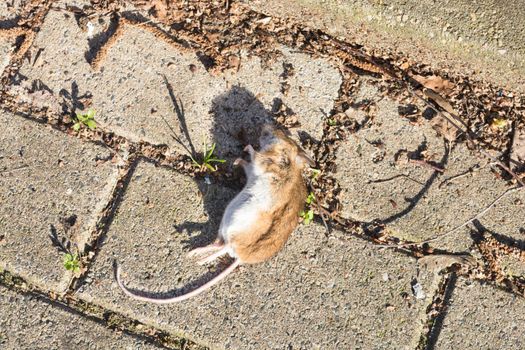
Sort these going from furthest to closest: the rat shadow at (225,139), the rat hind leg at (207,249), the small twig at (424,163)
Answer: the small twig at (424,163) → the rat shadow at (225,139) → the rat hind leg at (207,249)

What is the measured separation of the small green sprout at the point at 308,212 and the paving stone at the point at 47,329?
1206 mm

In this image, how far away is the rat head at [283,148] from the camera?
355 cm

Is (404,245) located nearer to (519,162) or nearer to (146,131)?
(519,162)

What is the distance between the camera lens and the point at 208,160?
371 cm

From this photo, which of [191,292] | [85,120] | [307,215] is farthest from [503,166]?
[85,120]

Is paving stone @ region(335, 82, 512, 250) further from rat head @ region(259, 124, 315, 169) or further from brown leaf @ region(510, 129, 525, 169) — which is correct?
rat head @ region(259, 124, 315, 169)

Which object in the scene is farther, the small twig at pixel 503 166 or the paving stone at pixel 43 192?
the small twig at pixel 503 166

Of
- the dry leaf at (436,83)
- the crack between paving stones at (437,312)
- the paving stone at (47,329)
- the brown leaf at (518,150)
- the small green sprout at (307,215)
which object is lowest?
the paving stone at (47,329)

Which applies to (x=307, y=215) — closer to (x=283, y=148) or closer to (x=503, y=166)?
(x=283, y=148)

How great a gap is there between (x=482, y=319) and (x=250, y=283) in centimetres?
153

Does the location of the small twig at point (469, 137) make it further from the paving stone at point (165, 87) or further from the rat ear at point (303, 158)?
the rat ear at point (303, 158)

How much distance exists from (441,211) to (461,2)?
1.36 metres

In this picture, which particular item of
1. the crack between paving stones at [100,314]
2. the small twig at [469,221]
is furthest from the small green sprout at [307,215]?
the crack between paving stones at [100,314]

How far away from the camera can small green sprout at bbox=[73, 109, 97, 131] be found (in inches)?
145
